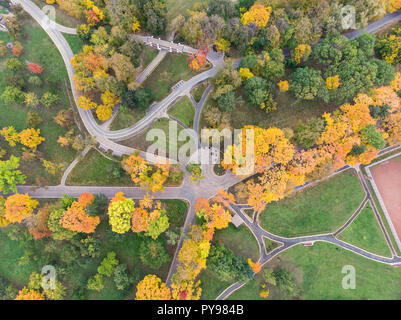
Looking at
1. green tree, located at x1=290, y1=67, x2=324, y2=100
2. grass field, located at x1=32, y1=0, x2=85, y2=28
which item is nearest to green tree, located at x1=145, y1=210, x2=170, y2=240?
green tree, located at x1=290, y1=67, x2=324, y2=100

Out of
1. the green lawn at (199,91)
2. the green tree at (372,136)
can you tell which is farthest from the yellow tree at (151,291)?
the green tree at (372,136)

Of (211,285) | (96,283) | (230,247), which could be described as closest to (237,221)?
A: (230,247)

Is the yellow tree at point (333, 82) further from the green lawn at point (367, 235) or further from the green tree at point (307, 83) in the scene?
the green lawn at point (367, 235)

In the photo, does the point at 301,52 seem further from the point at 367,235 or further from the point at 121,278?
the point at 121,278

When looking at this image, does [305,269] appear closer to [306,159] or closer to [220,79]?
[306,159]

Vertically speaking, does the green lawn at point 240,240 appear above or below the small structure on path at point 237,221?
below

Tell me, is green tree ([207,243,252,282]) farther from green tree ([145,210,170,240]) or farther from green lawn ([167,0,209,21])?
green lawn ([167,0,209,21])
